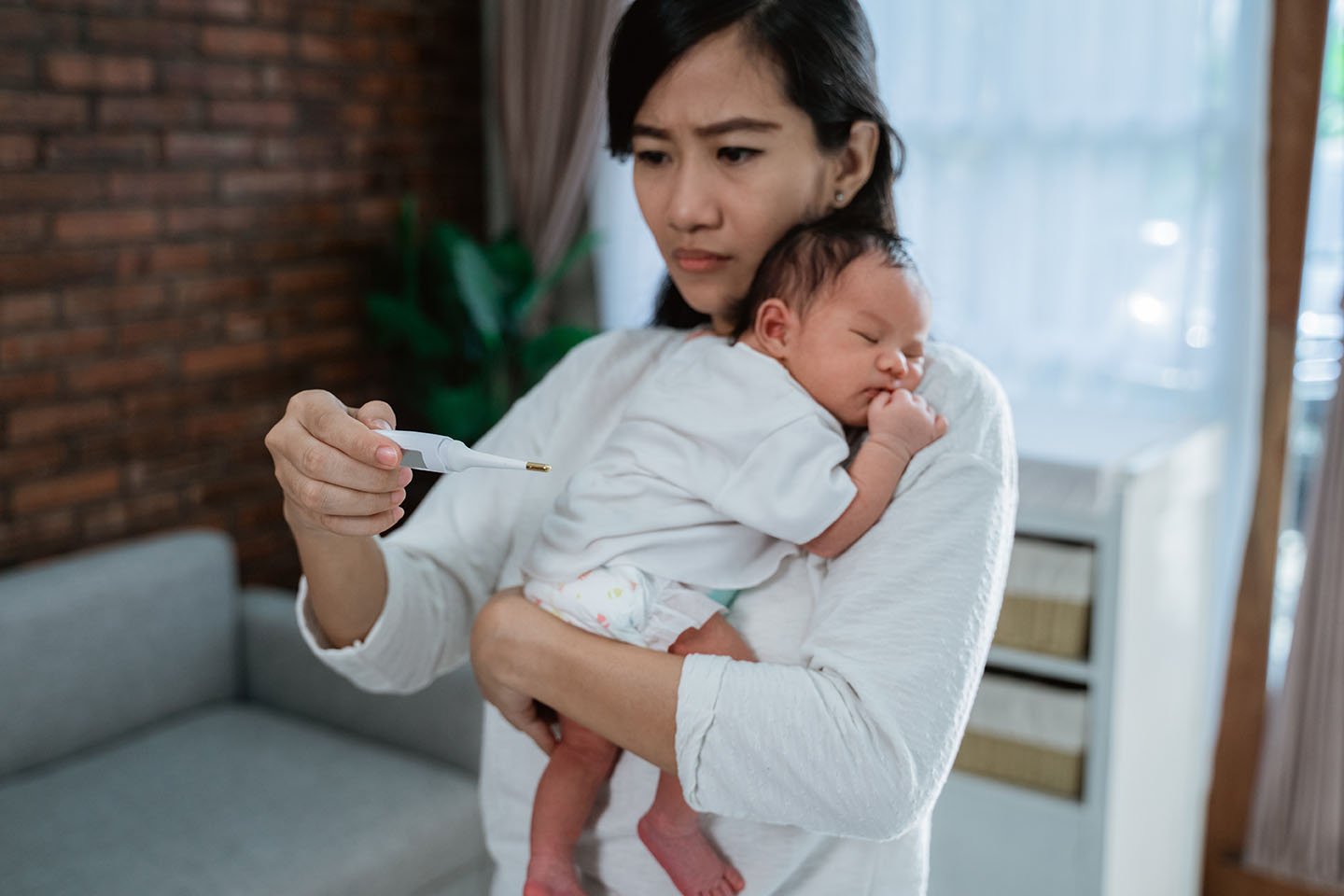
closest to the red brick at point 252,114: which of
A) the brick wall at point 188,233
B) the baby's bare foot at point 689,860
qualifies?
the brick wall at point 188,233

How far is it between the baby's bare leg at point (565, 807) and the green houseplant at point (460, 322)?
2338mm

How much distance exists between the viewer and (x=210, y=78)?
2986 millimetres

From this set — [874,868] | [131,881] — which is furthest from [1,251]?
[874,868]

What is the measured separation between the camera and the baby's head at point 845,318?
1.01 m

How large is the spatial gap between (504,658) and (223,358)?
238 centimetres

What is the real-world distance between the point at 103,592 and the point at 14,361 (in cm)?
55

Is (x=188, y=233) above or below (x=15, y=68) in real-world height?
below

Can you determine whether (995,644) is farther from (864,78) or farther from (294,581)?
(294,581)

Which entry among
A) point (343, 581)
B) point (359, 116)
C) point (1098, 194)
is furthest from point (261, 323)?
point (343, 581)

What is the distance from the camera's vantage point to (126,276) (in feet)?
9.29

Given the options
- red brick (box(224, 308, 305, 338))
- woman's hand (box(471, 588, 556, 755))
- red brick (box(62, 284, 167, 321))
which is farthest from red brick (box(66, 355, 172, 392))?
woman's hand (box(471, 588, 556, 755))

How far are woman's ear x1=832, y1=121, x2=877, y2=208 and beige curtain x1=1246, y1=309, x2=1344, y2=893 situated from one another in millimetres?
1695

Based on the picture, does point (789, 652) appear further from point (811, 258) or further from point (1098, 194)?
point (1098, 194)

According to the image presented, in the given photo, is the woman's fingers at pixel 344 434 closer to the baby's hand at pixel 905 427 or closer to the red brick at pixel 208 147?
the baby's hand at pixel 905 427
